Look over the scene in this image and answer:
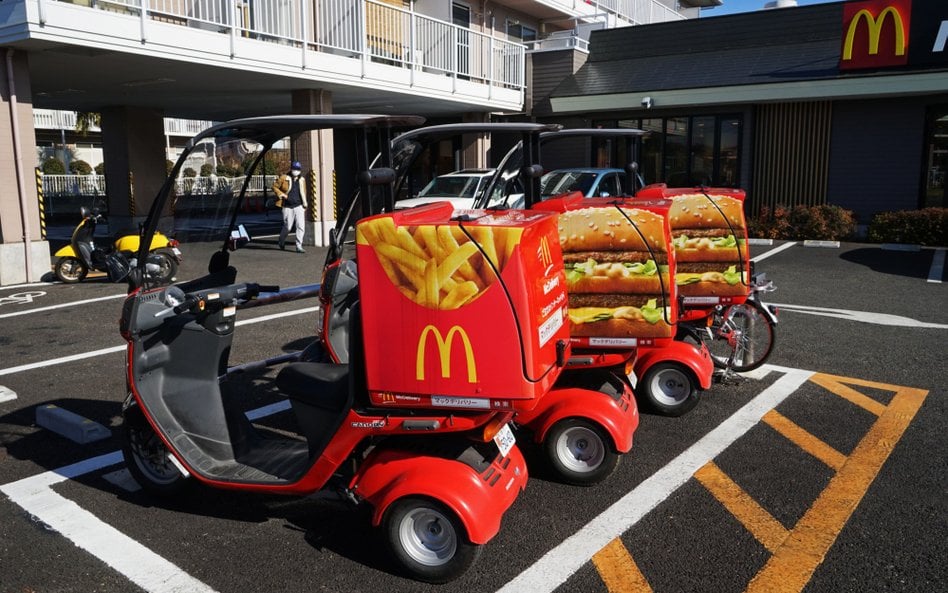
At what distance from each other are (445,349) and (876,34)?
16511mm

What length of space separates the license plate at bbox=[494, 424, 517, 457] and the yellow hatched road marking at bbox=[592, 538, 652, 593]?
0.67 metres

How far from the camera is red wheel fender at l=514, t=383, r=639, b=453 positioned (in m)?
4.33

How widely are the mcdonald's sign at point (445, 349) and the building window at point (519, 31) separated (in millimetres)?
22082

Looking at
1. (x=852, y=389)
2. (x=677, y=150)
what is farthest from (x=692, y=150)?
(x=852, y=389)

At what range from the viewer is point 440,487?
328cm

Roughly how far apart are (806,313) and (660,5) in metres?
24.2

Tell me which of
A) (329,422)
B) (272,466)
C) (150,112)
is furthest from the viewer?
(150,112)

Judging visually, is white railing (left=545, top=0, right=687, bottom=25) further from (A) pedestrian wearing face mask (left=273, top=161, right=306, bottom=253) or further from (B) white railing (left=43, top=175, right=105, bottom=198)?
(B) white railing (left=43, top=175, right=105, bottom=198)

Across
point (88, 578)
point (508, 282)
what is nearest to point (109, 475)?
point (88, 578)

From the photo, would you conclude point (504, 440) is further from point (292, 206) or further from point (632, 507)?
point (292, 206)

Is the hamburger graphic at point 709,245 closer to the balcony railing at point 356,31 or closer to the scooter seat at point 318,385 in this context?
the scooter seat at point 318,385

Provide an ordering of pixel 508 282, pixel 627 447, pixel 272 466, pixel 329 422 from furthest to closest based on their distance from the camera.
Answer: pixel 627 447, pixel 272 466, pixel 329 422, pixel 508 282

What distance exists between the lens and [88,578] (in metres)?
3.39

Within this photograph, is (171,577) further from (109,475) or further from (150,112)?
(150,112)
